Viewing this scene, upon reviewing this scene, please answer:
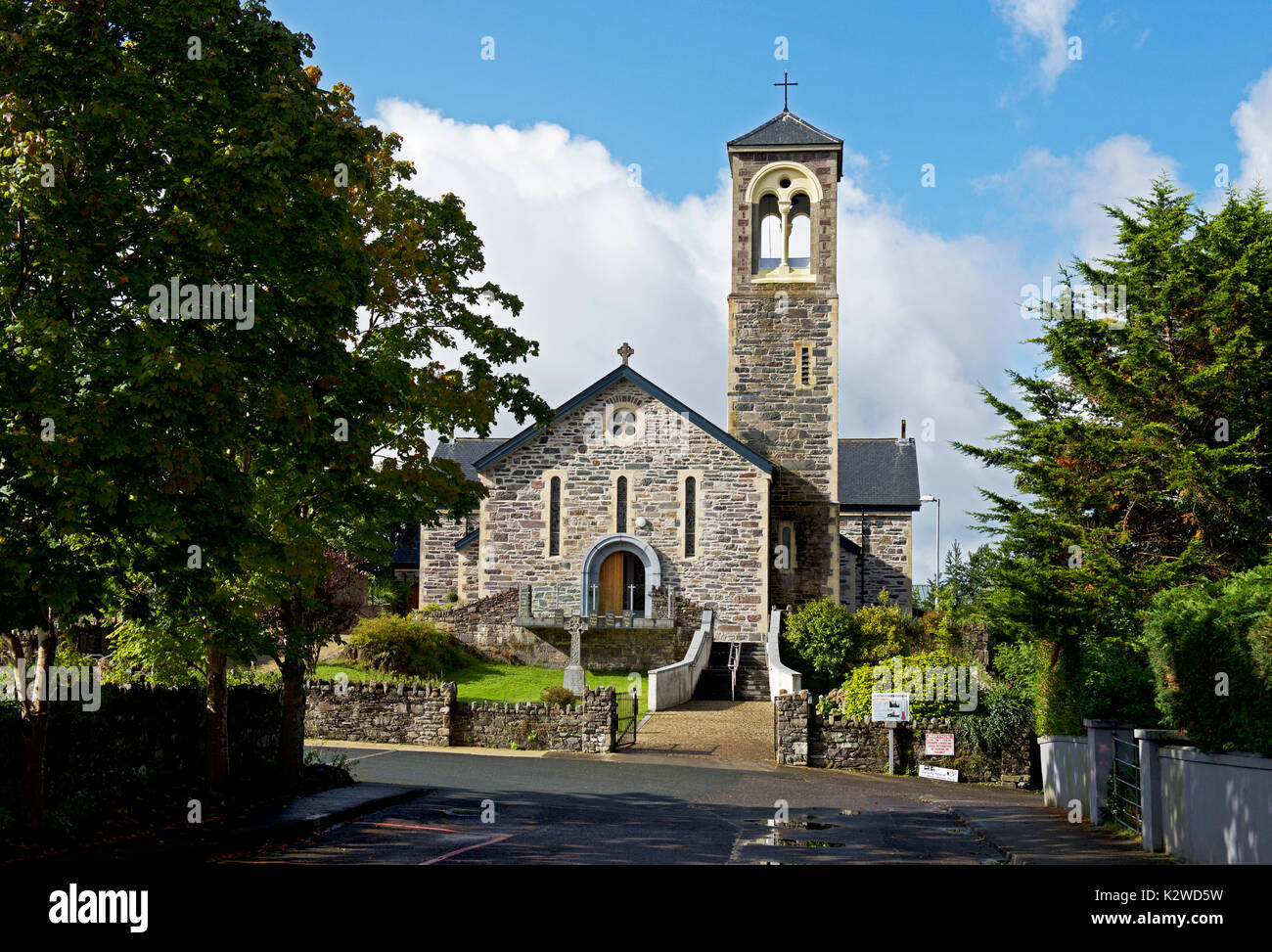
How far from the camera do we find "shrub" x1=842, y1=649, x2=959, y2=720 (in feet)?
77.3

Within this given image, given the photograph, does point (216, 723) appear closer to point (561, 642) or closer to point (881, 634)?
point (561, 642)

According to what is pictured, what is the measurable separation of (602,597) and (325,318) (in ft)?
89.4

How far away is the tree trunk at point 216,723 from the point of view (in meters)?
15.4

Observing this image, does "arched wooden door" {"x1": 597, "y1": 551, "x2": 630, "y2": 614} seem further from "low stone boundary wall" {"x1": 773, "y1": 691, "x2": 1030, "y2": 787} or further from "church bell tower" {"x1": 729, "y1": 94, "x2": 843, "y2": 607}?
"low stone boundary wall" {"x1": 773, "y1": 691, "x2": 1030, "y2": 787}

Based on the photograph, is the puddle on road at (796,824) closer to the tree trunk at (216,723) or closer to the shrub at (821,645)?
the tree trunk at (216,723)

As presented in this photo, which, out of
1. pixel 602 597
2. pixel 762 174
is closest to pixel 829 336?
pixel 762 174

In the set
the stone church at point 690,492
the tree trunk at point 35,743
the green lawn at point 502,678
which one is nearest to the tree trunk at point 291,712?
the tree trunk at point 35,743

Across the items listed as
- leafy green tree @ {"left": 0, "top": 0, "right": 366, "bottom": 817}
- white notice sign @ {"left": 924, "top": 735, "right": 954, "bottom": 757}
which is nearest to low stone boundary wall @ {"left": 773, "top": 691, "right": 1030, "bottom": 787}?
white notice sign @ {"left": 924, "top": 735, "right": 954, "bottom": 757}

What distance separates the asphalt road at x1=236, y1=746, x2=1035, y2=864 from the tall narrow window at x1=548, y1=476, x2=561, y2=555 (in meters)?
15.4

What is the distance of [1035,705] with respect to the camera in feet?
73.6

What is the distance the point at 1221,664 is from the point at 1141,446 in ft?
30.4

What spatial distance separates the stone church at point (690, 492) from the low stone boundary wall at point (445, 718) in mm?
11315

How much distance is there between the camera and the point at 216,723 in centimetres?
1552

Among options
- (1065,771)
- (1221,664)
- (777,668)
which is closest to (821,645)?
(777,668)
